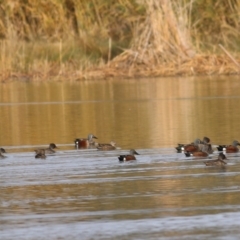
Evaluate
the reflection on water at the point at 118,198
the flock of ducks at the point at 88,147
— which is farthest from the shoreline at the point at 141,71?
the reflection on water at the point at 118,198

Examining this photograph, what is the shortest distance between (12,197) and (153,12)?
19.5 meters

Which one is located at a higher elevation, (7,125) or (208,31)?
(208,31)

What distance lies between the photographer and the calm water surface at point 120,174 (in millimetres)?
8375

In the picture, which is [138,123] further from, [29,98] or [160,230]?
[160,230]

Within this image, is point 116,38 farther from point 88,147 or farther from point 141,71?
point 88,147

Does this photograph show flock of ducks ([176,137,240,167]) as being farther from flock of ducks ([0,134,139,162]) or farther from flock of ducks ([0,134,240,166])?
flock of ducks ([0,134,139,162])

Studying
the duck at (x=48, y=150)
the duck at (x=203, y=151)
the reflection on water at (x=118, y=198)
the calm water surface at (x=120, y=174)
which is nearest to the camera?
the reflection on water at (x=118, y=198)

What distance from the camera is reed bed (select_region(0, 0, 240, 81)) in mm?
28828

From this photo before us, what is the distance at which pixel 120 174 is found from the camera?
36.4 ft

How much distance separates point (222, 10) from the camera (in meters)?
32.6

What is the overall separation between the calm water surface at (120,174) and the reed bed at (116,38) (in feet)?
A: 23.6

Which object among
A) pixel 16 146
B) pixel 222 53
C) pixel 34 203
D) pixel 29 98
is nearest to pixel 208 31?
pixel 222 53

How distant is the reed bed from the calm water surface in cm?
720

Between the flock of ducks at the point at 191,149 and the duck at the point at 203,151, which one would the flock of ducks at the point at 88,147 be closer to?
the flock of ducks at the point at 191,149
